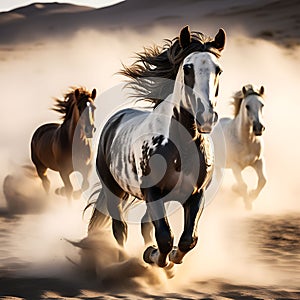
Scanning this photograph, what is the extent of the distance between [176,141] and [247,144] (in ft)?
16.4

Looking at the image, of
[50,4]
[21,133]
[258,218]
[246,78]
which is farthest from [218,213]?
[50,4]

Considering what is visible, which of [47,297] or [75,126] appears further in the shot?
[75,126]

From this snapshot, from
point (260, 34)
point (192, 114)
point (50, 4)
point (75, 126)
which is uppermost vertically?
point (50, 4)

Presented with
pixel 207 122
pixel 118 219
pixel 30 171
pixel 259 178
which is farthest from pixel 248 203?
pixel 207 122

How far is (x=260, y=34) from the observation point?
30.1 m

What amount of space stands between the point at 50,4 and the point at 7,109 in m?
26.3

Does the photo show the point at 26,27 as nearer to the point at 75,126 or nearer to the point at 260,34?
the point at 260,34

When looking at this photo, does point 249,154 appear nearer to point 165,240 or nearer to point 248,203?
point 248,203

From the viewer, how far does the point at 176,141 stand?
4.30m

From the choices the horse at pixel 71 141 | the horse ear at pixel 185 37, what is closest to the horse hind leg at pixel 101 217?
the horse ear at pixel 185 37

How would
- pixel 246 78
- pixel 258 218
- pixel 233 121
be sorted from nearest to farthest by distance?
pixel 258 218 < pixel 233 121 < pixel 246 78

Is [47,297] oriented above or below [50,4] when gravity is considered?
below

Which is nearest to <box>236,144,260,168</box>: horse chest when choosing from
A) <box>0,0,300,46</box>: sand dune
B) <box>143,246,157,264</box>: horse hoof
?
<box>143,246,157,264</box>: horse hoof

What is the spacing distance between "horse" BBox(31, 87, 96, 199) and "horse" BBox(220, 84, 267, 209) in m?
2.05
